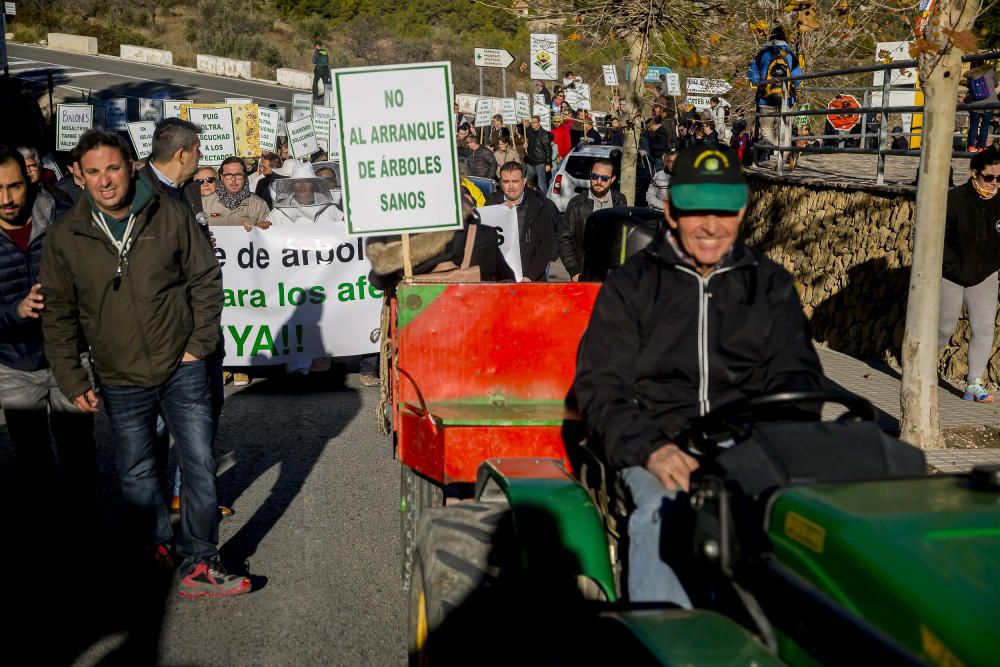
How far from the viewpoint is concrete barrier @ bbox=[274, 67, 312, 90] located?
56.2 metres

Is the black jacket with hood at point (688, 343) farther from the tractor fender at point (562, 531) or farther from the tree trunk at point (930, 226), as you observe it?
the tree trunk at point (930, 226)

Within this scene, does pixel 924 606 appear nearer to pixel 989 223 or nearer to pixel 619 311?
pixel 619 311

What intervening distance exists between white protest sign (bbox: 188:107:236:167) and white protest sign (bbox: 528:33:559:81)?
1095 centimetres

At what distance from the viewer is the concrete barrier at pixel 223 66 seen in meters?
56.8

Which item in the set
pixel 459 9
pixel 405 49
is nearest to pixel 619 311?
pixel 405 49

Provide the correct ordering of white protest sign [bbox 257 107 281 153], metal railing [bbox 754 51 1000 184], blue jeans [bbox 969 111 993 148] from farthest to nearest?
1. white protest sign [bbox 257 107 281 153]
2. blue jeans [bbox 969 111 993 148]
3. metal railing [bbox 754 51 1000 184]

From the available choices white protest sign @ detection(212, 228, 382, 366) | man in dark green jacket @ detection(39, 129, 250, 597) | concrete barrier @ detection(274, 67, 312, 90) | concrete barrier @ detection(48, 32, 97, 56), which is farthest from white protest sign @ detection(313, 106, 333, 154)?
concrete barrier @ detection(48, 32, 97, 56)

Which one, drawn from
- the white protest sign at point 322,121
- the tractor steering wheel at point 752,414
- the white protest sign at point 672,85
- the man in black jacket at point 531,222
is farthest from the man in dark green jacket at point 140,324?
the white protest sign at point 672,85

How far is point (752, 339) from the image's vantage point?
11.5ft

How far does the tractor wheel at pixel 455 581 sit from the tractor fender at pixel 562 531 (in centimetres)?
15

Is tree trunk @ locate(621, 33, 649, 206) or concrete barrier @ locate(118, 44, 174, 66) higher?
concrete barrier @ locate(118, 44, 174, 66)

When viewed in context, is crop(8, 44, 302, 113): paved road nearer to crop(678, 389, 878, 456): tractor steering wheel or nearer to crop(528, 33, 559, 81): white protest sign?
crop(528, 33, 559, 81): white protest sign

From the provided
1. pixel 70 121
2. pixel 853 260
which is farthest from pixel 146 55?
pixel 853 260

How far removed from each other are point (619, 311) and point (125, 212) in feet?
8.39
